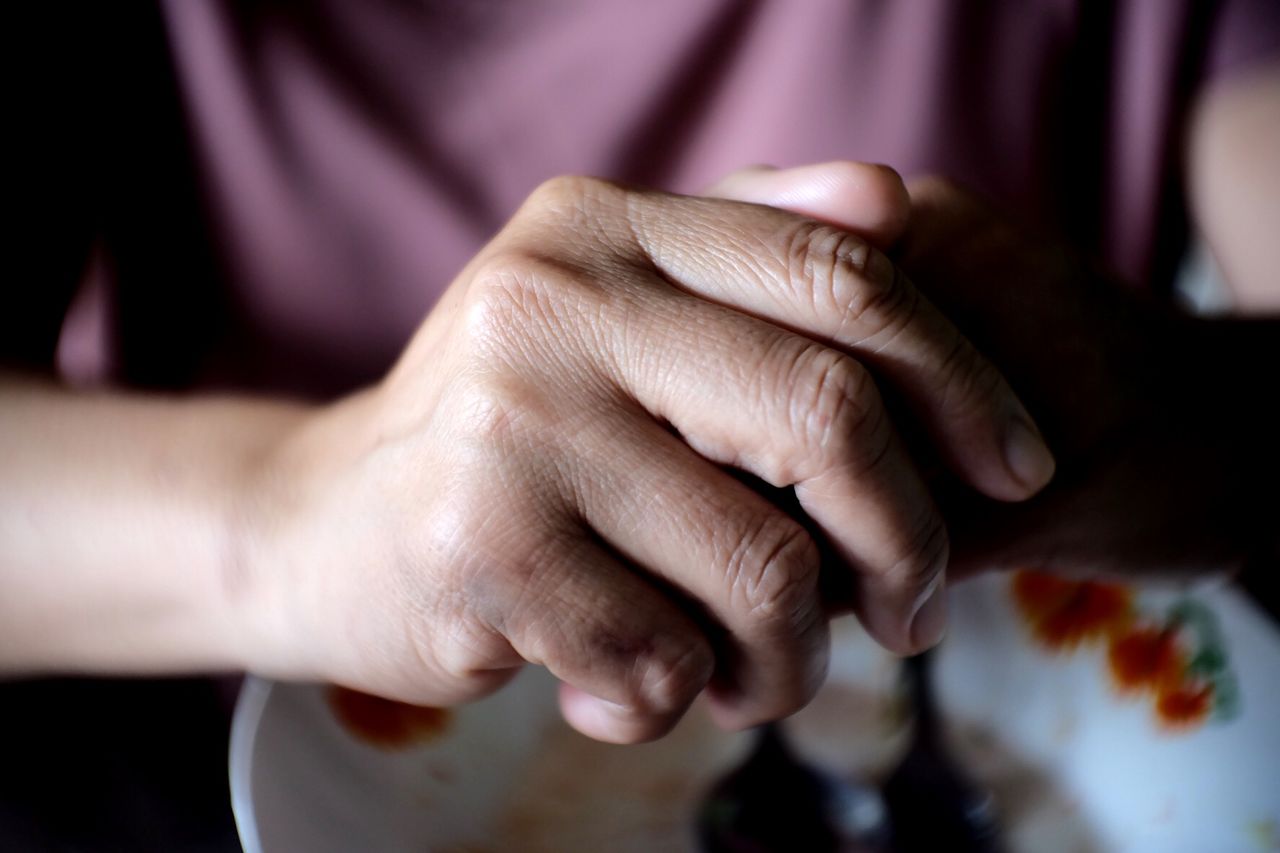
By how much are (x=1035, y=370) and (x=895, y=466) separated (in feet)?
0.44

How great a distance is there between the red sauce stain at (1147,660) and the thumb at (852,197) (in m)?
0.27

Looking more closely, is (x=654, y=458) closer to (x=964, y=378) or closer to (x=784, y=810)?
(x=964, y=378)

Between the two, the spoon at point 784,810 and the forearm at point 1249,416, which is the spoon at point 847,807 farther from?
the forearm at point 1249,416

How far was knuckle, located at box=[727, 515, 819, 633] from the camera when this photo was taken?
0.31 m

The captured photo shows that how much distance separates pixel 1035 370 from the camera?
41 centimetres

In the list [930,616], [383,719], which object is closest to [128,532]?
[383,719]

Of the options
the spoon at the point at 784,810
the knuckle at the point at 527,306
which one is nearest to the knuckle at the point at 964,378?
the knuckle at the point at 527,306

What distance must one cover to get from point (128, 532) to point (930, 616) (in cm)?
35

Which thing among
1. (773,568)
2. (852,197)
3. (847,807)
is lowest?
(847,807)

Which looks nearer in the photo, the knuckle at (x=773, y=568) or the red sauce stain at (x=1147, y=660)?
the knuckle at (x=773, y=568)

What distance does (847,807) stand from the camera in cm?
49

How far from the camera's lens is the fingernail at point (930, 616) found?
1.18ft

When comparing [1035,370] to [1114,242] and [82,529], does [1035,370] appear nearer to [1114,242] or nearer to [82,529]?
[1114,242]

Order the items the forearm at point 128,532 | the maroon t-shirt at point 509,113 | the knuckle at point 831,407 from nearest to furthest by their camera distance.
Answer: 1. the knuckle at point 831,407
2. the forearm at point 128,532
3. the maroon t-shirt at point 509,113
